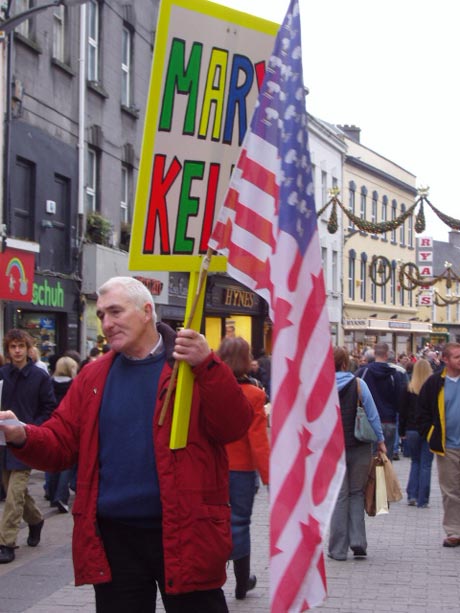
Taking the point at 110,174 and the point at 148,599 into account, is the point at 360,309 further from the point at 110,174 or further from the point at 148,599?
the point at 148,599

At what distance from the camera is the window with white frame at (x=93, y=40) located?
21.8 metres

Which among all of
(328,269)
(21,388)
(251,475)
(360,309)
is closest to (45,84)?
(21,388)

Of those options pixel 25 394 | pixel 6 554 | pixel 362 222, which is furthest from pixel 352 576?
pixel 362 222

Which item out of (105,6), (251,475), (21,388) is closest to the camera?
(251,475)

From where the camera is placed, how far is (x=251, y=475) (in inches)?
303

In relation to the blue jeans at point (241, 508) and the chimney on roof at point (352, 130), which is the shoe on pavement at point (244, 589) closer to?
the blue jeans at point (241, 508)

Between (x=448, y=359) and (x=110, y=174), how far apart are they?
13.9 meters

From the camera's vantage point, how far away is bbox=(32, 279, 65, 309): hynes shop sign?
18.7 m

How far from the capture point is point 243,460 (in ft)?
24.8

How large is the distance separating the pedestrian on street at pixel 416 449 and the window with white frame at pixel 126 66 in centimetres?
1245

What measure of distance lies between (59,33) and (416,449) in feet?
37.7

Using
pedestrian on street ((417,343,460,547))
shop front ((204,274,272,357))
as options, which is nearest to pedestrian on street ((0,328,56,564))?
pedestrian on street ((417,343,460,547))

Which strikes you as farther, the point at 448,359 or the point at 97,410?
the point at 448,359

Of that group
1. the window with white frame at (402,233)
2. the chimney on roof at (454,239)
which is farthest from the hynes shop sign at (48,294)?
the chimney on roof at (454,239)
